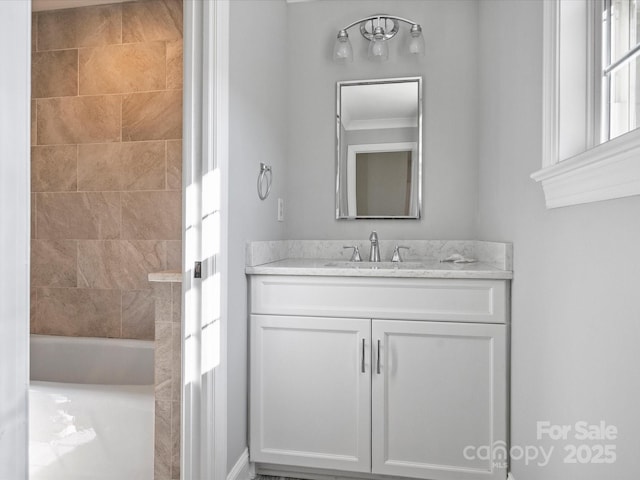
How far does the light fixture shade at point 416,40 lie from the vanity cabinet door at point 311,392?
151 centimetres

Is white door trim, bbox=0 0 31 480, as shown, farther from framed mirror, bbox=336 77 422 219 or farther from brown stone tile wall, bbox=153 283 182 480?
framed mirror, bbox=336 77 422 219

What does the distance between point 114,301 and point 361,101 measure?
6.31 ft

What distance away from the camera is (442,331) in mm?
1792

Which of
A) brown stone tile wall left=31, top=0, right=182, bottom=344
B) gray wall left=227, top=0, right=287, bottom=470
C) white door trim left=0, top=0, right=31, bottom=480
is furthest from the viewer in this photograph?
brown stone tile wall left=31, top=0, right=182, bottom=344

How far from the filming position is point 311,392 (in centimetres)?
188

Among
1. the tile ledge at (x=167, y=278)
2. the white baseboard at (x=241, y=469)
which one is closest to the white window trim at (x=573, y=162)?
the tile ledge at (x=167, y=278)

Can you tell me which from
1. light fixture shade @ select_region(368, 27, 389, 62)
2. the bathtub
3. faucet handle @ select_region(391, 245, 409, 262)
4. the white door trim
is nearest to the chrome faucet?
faucet handle @ select_region(391, 245, 409, 262)

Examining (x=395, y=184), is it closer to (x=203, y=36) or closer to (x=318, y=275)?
(x=318, y=275)

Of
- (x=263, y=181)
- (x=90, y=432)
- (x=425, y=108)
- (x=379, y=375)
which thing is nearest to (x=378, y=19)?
(x=425, y=108)

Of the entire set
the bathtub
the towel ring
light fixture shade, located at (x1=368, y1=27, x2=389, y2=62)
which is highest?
light fixture shade, located at (x1=368, y1=27, x2=389, y2=62)

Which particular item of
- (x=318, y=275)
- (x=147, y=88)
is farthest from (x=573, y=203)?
(x=147, y=88)

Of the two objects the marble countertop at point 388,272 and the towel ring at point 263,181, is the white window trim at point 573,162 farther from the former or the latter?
the towel ring at point 263,181

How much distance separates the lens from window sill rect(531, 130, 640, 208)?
83 centimetres

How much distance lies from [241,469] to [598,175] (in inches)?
66.2
